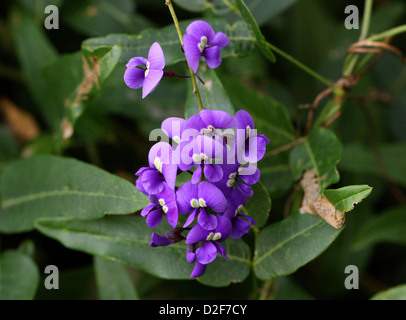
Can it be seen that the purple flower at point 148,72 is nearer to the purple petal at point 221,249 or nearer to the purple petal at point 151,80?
the purple petal at point 151,80

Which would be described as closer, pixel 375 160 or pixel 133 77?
pixel 133 77

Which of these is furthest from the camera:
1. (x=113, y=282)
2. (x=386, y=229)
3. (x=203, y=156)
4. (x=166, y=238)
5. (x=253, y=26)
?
(x=386, y=229)

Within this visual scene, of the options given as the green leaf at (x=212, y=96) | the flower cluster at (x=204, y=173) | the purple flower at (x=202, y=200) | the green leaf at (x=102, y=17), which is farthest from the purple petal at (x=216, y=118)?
the green leaf at (x=102, y=17)

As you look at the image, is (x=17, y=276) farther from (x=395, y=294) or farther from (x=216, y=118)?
(x=395, y=294)

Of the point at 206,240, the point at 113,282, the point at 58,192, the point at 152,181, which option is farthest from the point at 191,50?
the point at 113,282
